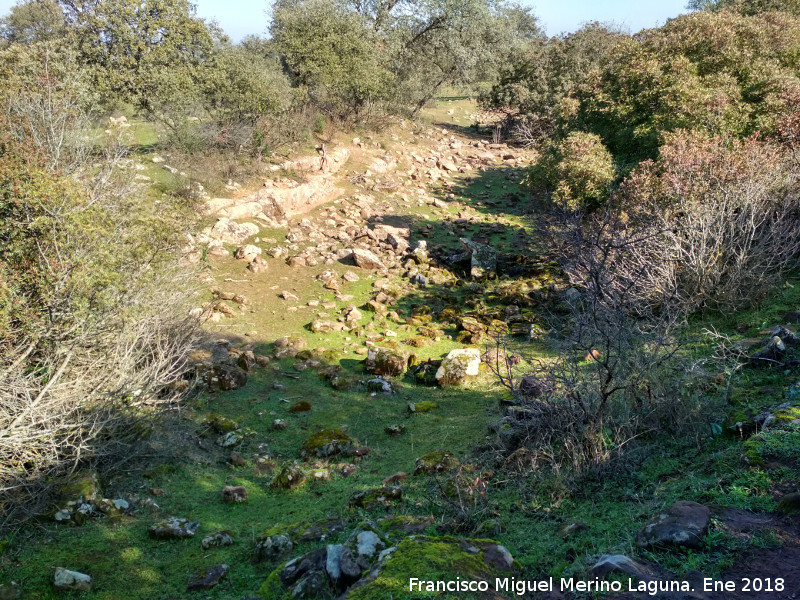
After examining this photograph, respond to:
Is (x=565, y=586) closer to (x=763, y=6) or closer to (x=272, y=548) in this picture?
(x=272, y=548)

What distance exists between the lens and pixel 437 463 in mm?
5578

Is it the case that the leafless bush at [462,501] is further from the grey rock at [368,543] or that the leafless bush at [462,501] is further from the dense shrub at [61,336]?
the dense shrub at [61,336]

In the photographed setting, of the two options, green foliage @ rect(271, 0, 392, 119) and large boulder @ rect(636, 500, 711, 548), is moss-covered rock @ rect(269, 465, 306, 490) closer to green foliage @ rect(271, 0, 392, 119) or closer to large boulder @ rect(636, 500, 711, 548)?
large boulder @ rect(636, 500, 711, 548)

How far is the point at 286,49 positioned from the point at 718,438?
61.7 feet

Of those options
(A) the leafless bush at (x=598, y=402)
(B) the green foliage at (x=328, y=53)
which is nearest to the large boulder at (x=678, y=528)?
(A) the leafless bush at (x=598, y=402)

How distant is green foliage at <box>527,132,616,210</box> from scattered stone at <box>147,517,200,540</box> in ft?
32.2

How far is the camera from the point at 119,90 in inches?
577

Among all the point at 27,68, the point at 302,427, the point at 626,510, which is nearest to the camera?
the point at 626,510

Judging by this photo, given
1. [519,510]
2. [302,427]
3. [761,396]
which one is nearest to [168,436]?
[302,427]

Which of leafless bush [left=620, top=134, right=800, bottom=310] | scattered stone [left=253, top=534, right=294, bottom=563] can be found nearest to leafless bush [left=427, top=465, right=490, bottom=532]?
scattered stone [left=253, top=534, right=294, bottom=563]

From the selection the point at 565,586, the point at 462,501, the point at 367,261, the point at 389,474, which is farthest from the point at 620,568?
the point at 367,261

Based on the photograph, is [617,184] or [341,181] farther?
[341,181]

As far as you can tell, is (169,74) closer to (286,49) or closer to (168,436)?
(286,49)

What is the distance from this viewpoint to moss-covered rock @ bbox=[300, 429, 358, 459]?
262 inches
